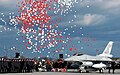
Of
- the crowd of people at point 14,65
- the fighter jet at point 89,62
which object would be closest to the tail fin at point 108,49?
the fighter jet at point 89,62

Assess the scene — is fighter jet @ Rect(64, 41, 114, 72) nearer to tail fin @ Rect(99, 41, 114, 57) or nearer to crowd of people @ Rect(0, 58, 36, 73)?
crowd of people @ Rect(0, 58, 36, 73)

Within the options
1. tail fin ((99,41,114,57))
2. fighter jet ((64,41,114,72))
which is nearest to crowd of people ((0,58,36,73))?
fighter jet ((64,41,114,72))

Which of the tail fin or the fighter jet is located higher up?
the tail fin

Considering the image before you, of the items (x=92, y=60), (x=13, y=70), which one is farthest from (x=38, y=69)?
(x=13, y=70)

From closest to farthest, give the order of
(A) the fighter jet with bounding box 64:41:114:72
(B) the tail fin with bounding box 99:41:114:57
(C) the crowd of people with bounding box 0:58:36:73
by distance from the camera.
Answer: (C) the crowd of people with bounding box 0:58:36:73
(A) the fighter jet with bounding box 64:41:114:72
(B) the tail fin with bounding box 99:41:114:57

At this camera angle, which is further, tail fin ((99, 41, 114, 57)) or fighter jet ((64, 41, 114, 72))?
tail fin ((99, 41, 114, 57))

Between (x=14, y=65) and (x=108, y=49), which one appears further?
(x=108, y=49)

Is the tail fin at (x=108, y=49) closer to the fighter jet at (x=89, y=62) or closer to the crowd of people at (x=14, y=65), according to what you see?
the fighter jet at (x=89, y=62)

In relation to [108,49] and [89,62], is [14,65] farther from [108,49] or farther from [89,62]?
[108,49]

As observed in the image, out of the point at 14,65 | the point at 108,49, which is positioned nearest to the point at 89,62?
the point at 14,65

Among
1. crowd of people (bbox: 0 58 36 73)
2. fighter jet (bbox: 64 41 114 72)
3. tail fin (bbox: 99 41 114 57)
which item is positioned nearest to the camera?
crowd of people (bbox: 0 58 36 73)

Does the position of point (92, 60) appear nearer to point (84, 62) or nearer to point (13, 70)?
point (84, 62)

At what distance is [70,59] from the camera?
60625mm

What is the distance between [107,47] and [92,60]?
2055 cm
